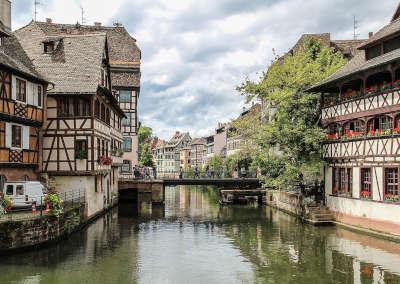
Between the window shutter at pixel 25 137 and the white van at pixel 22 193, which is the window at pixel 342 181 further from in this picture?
the window shutter at pixel 25 137

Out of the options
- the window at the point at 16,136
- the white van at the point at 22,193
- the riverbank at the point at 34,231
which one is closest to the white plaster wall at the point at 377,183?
the riverbank at the point at 34,231

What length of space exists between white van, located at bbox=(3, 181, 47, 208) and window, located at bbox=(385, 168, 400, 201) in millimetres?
18764

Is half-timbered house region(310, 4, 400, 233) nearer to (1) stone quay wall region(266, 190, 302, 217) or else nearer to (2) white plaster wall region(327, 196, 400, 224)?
(2) white plaster wall region(327, 196, 400, 224)

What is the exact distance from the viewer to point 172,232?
30922 millimetres

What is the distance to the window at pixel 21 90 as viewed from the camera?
92.2 ft

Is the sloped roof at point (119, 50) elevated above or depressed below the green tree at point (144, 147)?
above

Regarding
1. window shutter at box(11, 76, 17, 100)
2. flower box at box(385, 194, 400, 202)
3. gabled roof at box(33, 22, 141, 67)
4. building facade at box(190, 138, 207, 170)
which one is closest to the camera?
flower box at box(385, 194, 400, 202)

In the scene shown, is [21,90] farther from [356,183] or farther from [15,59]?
[356,183]

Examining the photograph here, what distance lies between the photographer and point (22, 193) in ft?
85.4

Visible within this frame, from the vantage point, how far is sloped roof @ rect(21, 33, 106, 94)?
32375mm

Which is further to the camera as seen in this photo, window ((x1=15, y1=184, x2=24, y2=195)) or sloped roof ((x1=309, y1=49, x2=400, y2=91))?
sloped roof ((x1=309, y1=49, x2=400, y2=91))

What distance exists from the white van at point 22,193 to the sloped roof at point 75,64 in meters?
7.89

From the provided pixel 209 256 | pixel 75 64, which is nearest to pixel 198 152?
pixel 75 64

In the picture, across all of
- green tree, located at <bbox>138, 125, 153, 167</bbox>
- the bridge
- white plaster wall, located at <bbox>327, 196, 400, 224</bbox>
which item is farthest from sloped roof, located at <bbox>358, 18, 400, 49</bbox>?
green tree, located at <bbox>138, 125, 153, 167</bbox>
